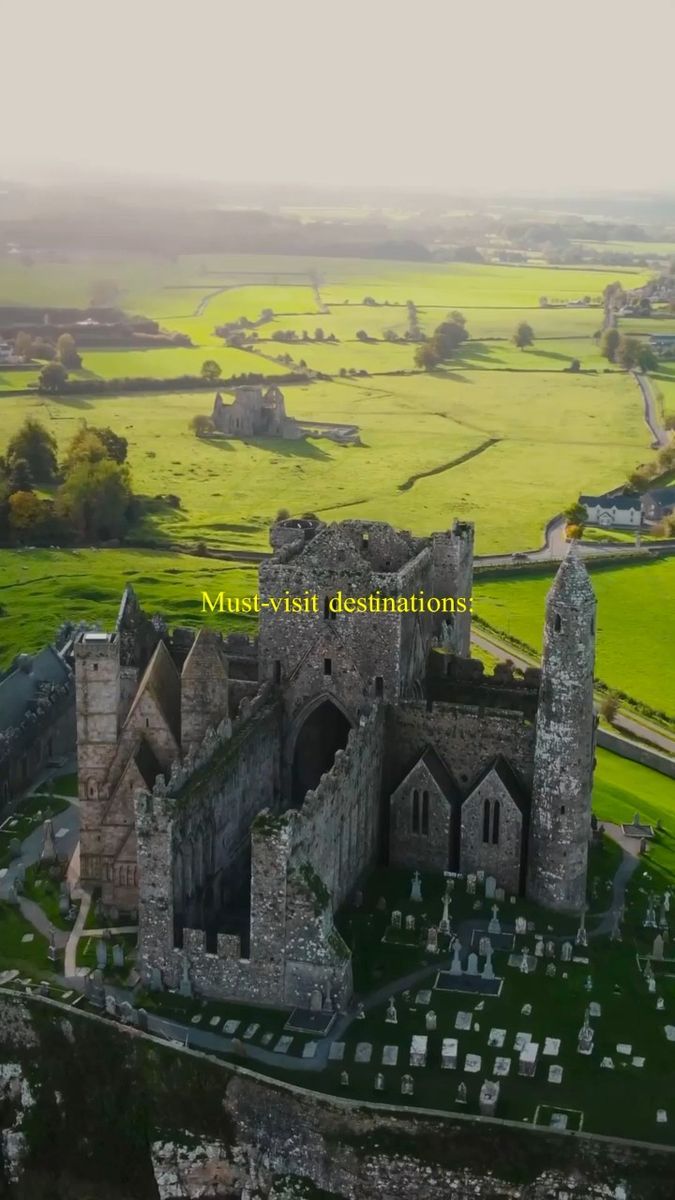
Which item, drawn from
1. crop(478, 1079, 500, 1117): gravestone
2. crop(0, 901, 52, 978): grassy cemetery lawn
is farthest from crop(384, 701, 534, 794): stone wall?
crop(478, 1079, 500, 1117): gravestone

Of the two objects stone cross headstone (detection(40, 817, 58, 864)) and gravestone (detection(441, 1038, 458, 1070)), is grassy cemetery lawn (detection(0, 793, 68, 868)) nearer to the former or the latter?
stone cross headstone (detection(40, 817, 58, 864))

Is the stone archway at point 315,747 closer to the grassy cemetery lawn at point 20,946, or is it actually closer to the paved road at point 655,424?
the grassy cemetery lawn at point 20,946

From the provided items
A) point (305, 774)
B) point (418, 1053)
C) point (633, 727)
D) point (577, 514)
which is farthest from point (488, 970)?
point (577, 514)

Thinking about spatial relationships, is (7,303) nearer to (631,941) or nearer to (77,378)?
(77,378)

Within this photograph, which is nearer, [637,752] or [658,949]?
[658,949]

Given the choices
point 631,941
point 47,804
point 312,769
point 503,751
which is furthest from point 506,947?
point 47,804

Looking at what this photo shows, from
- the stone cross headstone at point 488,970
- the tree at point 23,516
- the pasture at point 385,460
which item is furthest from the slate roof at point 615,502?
the stone cross headstone at point 488,970

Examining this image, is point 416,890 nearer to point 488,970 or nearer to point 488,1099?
point 488,970
